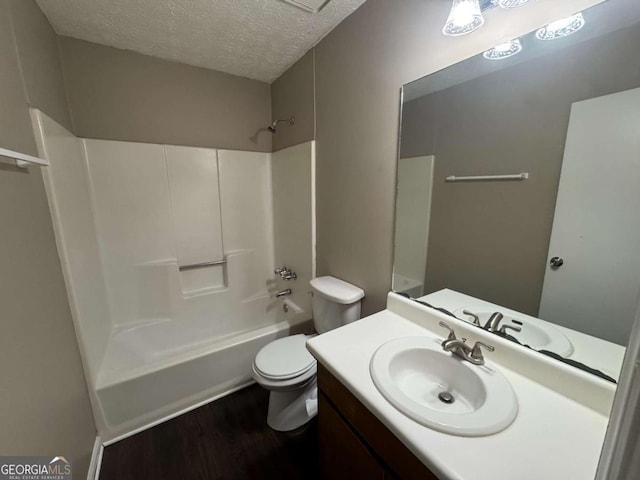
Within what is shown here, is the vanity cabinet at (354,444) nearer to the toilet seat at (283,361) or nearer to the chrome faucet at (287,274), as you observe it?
the toilet seat at (283,361)

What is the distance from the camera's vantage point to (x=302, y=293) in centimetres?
209

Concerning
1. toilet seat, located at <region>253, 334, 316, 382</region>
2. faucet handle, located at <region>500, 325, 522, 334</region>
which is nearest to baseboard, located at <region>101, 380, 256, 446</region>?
toilet seat, located at <region>253, 334, 316, 382</region>

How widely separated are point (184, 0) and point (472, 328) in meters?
2.00

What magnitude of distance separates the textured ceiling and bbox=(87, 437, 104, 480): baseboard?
234 centimetres

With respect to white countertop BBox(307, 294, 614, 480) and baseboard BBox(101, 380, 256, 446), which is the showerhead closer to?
white countertop BBox(307, 294, 614, 480)

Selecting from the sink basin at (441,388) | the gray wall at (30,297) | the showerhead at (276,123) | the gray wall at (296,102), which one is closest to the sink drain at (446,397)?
the sink basin at (441,388)

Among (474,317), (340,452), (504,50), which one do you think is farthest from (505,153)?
(340,452)

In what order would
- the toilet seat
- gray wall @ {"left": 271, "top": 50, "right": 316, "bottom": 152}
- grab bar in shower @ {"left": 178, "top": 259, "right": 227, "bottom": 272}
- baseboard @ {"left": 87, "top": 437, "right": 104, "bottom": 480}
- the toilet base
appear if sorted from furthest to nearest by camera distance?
1. grab bar in shower @ {"left": 178, "top": 259, "right": 227, "bottom": 272}
2. gray wall @ {"left": 271, "top": 50, "right": 316, "bottom": 152}
3. the toilet base
4. the toilet seat
5. baseboard @ {"left": 87, "top": 437, "right": 104, "bottom": 480}

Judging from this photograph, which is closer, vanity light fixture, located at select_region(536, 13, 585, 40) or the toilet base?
vanity light fixture, located at select_region(536, 13, 585, 40)

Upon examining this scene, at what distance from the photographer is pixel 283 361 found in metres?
1.47

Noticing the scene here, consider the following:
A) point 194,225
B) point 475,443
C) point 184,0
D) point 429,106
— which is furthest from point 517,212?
point 194,225

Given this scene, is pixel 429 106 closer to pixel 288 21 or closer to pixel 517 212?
pixel 517 212

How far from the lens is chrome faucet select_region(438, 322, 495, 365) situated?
865 mm

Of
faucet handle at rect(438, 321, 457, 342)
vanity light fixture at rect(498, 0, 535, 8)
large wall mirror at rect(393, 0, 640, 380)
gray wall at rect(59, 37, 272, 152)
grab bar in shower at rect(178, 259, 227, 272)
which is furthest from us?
grab bar in shower at rect(178, 259, 227, 272)
